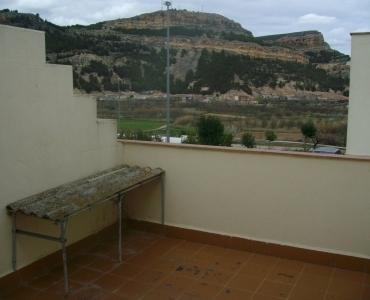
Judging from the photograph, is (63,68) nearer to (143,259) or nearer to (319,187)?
(143,259)

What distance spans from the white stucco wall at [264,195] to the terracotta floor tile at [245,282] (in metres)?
0.62

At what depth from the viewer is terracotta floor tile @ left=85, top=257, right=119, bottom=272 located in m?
4.00

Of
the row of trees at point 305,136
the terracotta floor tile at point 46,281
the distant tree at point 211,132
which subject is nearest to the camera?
the terracotta floor tile at point 46,281

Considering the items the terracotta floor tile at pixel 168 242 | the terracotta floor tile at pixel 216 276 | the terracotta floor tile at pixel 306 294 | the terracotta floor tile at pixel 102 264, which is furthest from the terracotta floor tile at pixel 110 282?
the terracotta floor tile at pixel 306 294

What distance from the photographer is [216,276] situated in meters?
3.83

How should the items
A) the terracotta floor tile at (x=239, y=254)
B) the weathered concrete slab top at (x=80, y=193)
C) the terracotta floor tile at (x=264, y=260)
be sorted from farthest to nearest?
the terracotta floor tile at (x=239, y=254), the terracotta floor tile at (x=264, y=260), the weathered concrete slab top at (x=80, y=193)

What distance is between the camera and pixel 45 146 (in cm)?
382

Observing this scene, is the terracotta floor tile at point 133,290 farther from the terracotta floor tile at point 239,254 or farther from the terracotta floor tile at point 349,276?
the terracotta floor tile at point 349,276

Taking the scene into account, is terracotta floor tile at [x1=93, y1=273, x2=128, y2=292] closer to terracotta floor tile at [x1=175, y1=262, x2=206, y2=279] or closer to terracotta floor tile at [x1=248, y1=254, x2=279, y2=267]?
terracotta floor tile at [x1=175, y1=262, x2=206, y2=279]

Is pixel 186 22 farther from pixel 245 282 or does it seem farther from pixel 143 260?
pixel 245 282

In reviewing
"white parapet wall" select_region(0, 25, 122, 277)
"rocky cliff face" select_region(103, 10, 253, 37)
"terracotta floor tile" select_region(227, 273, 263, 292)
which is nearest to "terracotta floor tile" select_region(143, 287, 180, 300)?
"terracotta floor tile" select_region(227, 273, 263, 292)

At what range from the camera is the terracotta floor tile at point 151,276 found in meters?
3.75

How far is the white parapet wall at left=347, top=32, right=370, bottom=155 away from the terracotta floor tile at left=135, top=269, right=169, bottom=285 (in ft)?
16.0

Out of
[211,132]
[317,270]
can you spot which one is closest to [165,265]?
[317,270]
